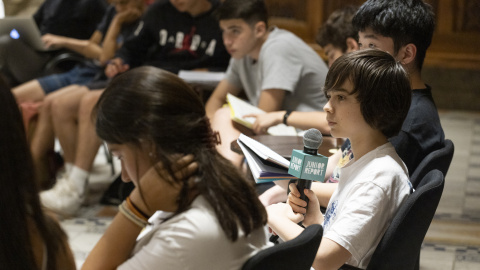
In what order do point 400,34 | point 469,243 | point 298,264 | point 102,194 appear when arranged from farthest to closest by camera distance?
point 102,194
point 469,243
point 400,34
point 298,264

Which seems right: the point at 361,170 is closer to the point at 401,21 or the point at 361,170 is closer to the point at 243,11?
the point at 401,21

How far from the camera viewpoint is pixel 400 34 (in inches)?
79.0

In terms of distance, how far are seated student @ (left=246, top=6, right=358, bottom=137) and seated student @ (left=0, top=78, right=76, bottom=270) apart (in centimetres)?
163

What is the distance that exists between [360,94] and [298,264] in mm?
511

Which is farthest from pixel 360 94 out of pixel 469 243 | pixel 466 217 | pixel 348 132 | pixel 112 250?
pixel 466 217

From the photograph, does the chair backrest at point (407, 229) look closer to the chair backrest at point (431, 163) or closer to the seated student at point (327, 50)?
the chair backrest at point (431, 163)

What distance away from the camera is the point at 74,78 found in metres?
4.17

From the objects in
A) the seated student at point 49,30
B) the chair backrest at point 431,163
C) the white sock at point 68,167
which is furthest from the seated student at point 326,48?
the seated student at point 49,30

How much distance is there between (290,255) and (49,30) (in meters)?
3.83

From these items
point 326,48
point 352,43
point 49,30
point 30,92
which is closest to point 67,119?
point 30,92

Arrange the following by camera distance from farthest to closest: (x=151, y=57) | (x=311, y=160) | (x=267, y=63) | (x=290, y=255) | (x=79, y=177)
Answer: (x=151, y=57)
(x=79, y=177)
(x=267, y=63)
(x=311, y=160)
(x=290, y=255)

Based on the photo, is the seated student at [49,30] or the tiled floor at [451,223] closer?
the tiled floor at [451,223]

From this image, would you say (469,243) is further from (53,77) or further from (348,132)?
(53,77)

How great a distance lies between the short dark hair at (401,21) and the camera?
2002 millimetres
